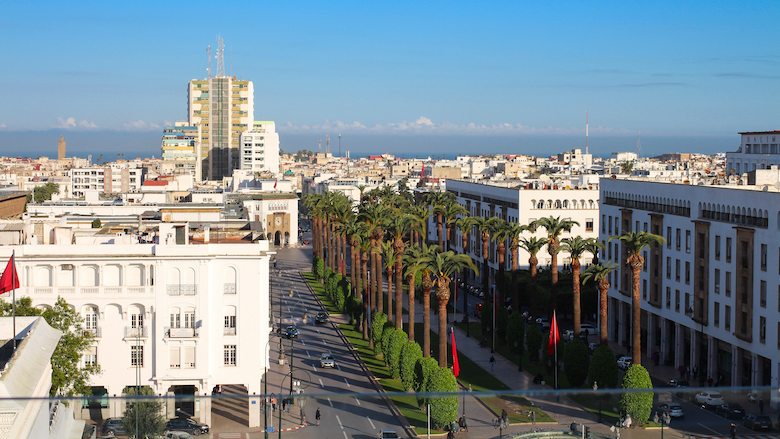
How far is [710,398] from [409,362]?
40107mm

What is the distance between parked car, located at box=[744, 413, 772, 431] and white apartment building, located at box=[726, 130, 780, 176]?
83.9 m

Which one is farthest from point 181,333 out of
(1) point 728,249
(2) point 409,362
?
(1) point 728,249

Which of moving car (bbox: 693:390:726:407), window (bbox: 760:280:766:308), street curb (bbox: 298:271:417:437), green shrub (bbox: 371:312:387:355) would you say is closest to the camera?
moving car (bbox: 693:390:726:407)

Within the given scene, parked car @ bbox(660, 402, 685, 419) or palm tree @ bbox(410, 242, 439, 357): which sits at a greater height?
parked car @ bbox(660, 402, 685, 419)

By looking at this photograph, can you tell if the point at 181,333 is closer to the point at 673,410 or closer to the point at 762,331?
the point at 762,331

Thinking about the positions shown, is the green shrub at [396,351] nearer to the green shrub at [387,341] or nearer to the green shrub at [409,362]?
the green shrub at [387,341]

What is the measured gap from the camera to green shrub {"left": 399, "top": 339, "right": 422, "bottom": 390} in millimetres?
49600

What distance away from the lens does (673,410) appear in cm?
1089

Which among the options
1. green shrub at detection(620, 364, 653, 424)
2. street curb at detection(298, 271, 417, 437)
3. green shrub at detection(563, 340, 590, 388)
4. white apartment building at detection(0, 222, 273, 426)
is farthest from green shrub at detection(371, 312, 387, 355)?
green shrub at detection(620, 364, 653, 424)

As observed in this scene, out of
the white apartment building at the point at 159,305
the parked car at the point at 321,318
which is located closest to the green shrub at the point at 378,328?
the parked car at the point at 321,318

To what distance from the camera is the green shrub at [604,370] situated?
4816 cm

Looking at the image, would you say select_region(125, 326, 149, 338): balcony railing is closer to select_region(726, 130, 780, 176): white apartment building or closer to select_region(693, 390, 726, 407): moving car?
select_region(693, 390, 726, 407): moving car

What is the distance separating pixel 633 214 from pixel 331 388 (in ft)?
102

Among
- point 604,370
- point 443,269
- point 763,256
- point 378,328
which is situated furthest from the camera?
point 378,328
